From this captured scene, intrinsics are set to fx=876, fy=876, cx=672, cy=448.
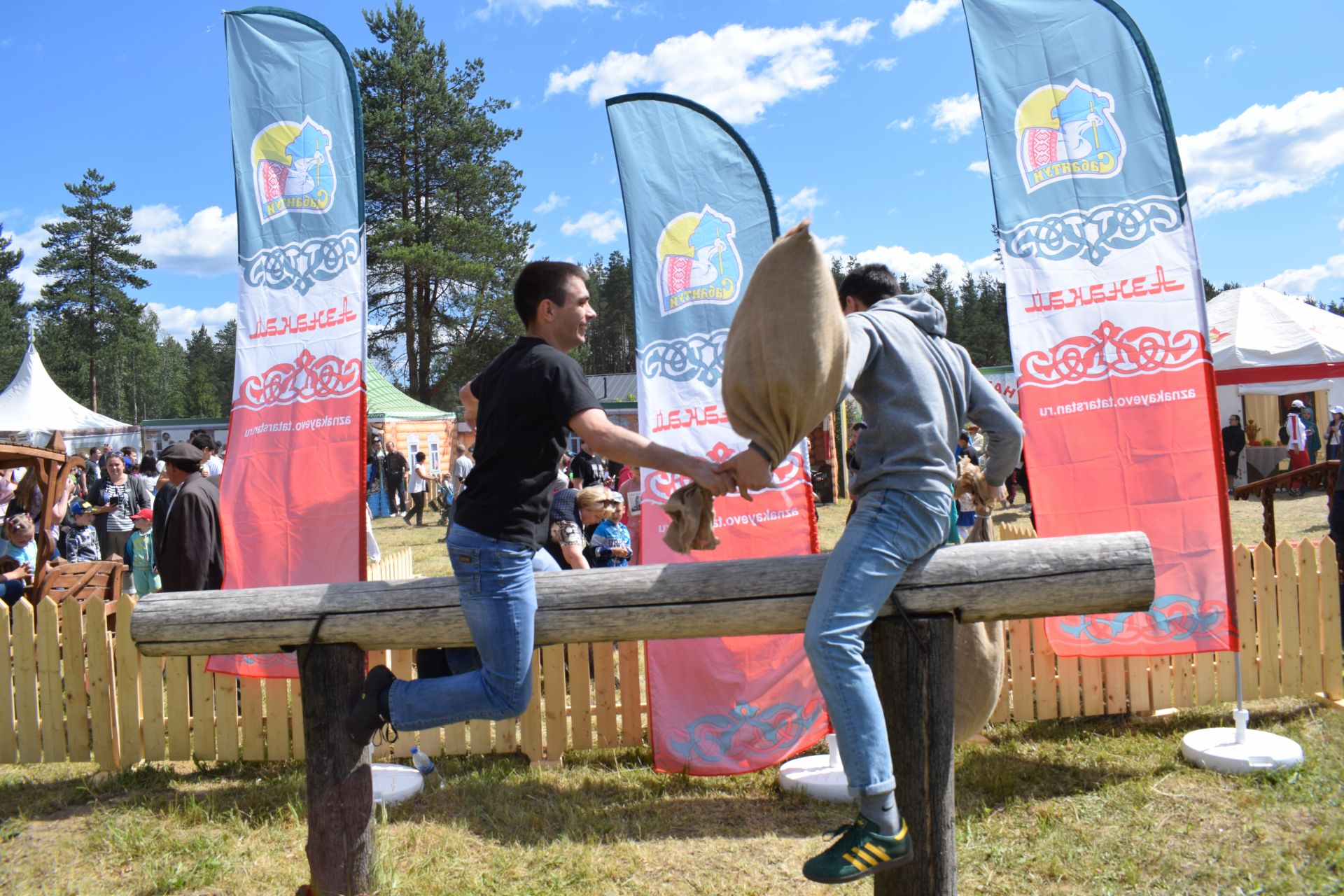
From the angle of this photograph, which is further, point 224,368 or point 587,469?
point 224,368

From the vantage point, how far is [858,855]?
8.00 ft

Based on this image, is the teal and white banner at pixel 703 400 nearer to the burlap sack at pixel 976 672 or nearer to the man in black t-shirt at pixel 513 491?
the burlap sack at pixel 976 672

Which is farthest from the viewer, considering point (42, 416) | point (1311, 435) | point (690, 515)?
point (42, 416)

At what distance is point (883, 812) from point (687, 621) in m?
0.87

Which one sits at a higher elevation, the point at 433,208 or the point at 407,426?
the point at 433,208

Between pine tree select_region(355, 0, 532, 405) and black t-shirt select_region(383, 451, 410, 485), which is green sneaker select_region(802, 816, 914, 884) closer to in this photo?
black t-shirt select_region(383, 451, 410, 485)

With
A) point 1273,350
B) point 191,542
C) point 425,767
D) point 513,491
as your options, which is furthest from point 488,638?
point 1273,350

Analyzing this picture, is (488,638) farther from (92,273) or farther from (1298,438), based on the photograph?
(92,273)

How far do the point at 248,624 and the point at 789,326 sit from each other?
2317 mm

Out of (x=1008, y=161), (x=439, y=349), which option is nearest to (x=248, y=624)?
(x=1008, y=161)

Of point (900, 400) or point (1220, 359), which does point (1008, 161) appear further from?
point (1220, 359)

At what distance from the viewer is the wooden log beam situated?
291cm

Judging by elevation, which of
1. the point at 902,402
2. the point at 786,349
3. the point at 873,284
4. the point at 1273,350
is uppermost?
the point at 1273,350

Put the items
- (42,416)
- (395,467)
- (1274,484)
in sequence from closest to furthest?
(1274,484)
(395,467)
(42,416)
